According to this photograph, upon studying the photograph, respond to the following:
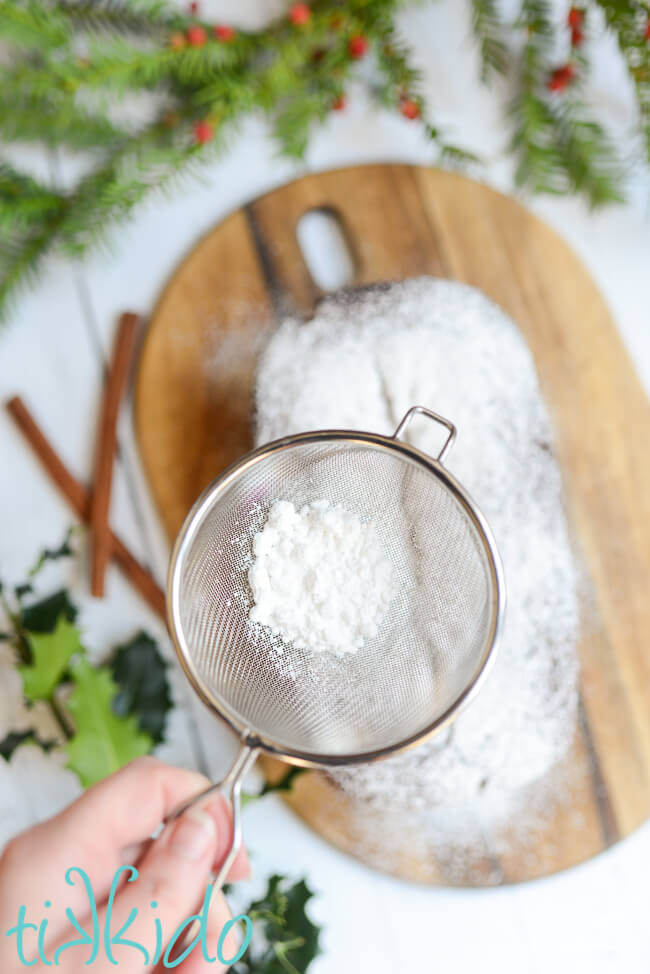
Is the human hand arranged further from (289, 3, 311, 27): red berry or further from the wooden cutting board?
(289, 3, 311, 27): red berry

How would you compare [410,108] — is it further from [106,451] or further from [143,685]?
[143,685]

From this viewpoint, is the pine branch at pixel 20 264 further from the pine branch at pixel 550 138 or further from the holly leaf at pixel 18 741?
the pine branch at pixel 550 138

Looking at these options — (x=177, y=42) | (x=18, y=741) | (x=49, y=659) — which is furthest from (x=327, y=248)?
(x=18, y=741)

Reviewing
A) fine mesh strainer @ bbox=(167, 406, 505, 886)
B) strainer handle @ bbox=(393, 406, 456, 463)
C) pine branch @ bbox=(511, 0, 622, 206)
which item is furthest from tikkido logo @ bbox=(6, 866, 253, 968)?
pine branch @ bbox=(511, 0, 622, 206)

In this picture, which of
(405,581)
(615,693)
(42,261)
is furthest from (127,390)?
(615,693)

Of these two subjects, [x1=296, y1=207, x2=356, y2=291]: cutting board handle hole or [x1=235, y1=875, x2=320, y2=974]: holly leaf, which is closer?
[x1=235, y1=875, x2=320, y2=974]: holly leaf

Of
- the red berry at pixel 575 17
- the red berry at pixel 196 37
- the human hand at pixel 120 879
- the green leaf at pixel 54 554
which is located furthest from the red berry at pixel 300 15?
the human hand at pixel 120 879

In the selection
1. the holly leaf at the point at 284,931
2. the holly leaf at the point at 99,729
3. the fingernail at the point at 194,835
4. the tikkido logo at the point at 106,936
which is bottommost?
the holly leaf at the point at 284,931
